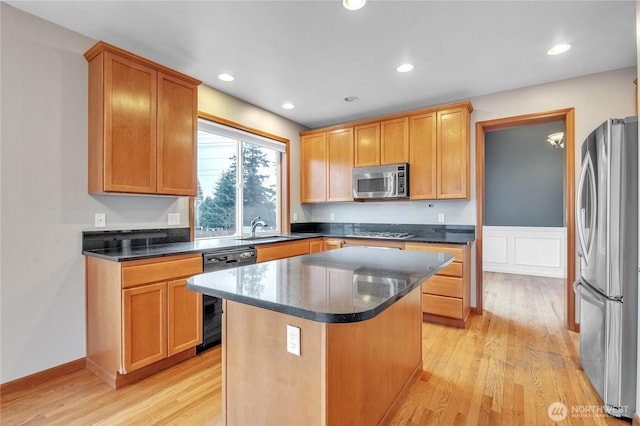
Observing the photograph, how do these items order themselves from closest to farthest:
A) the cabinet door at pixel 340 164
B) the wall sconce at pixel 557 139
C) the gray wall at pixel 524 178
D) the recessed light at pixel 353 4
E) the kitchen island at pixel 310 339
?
the kitchen island at pixel 310 339, the recessed light at pixel 353 4, the cabinet door at pixel 340 164, the wall sconce at pixel 557 139, the gray wall at pixel 524 178

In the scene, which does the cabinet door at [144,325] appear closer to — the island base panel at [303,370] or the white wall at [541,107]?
the island base panel at [303,370]

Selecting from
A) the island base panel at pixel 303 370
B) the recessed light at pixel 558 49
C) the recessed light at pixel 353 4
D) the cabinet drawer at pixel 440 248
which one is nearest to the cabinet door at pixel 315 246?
the cabinet drawer at pixel 440 248

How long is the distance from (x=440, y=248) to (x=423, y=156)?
3.70 ft

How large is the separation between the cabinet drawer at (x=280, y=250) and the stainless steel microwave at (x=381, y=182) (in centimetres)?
102

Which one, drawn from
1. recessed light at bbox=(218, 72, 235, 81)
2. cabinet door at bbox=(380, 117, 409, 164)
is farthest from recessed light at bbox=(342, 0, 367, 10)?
cabinet door at bbox=(380, 117, 409, 164)

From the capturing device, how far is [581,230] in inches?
85.9

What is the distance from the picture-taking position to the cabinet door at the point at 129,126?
2.24m

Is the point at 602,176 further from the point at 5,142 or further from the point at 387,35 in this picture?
the point at 5,142

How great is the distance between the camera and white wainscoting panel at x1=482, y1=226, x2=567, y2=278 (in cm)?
543

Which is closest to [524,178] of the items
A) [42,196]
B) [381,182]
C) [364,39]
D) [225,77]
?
[381,182]

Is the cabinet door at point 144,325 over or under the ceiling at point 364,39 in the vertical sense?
under

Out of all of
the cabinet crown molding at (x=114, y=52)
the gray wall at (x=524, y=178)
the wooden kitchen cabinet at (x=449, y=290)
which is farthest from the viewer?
the gray wall at (x=524, y=178)

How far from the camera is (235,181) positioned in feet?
12.2

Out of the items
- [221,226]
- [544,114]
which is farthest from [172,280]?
[544,114]
